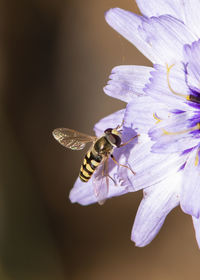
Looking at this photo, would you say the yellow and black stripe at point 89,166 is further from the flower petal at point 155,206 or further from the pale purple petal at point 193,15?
the pale purple petal at point 193,15

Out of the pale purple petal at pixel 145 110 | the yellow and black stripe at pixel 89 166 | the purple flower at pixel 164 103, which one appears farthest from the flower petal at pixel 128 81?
the yellow and black stripe at pixel 89 166

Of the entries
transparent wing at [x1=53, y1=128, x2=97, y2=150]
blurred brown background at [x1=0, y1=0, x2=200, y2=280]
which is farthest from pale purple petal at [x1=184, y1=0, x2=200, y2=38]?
blurred brown background at [x1=0, y1=0, x2=200, y2=280]

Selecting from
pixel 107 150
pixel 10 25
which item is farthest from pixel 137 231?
pixel 10 25

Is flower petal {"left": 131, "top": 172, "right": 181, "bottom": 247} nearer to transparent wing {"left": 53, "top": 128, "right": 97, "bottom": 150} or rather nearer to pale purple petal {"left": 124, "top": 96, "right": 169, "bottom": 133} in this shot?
pale purple petal {"left": 124, "top": 96, "right": 169, "bottom": 133}

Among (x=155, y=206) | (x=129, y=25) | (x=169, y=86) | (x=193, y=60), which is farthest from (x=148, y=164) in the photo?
(x=129, y=25)

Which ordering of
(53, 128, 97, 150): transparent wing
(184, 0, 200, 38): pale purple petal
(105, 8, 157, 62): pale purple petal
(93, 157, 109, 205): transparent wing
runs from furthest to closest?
(53, 128, 97, 150): transparent wing → (93, 157, 109, 205): transparent wing → (105, 8, 157, 62): pale purple petal → (184, 0, 200, 38): pale purple petal
